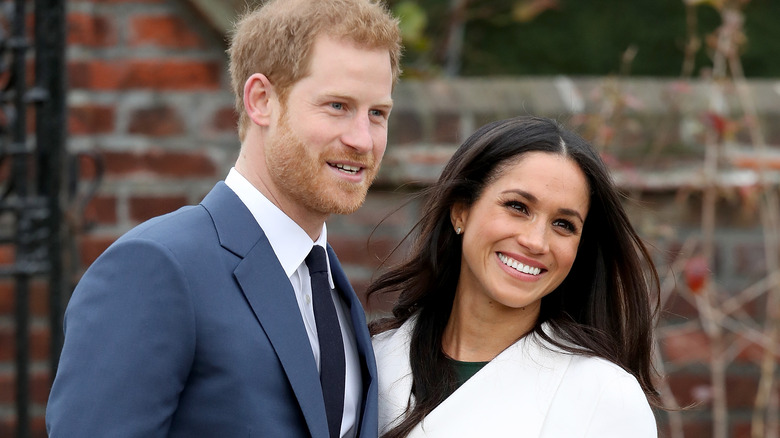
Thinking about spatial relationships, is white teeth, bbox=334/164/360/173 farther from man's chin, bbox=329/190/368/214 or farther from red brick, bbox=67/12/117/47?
red brick, bbox=67/12/117/47

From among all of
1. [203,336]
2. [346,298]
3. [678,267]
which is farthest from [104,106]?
[678,267]

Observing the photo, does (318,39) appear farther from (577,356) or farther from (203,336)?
(577,356)

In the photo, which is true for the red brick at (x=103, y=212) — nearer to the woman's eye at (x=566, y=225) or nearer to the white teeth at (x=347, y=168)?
the white teeth at (x=347, y=168)

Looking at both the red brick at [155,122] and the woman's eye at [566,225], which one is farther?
the red brick at [155,122]

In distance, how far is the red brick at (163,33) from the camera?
3822 millimetres

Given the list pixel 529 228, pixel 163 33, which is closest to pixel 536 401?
pixel 529 228

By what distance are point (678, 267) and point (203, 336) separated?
2466 millimetres

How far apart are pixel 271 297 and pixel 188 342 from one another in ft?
0.79

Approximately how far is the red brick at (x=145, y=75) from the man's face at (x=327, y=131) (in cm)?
159

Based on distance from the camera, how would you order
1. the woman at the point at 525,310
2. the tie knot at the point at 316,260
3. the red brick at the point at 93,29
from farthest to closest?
the red brick at the point at 93,29 < the woman at the point at 525,310 < the tie knot at the point at 316,260

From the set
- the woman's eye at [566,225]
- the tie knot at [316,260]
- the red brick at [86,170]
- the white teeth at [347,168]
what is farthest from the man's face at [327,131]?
the red brick at [86,170]

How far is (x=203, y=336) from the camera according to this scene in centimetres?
214

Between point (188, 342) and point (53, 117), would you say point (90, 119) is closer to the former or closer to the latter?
point (53, 117)

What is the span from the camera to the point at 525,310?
2795 mm
